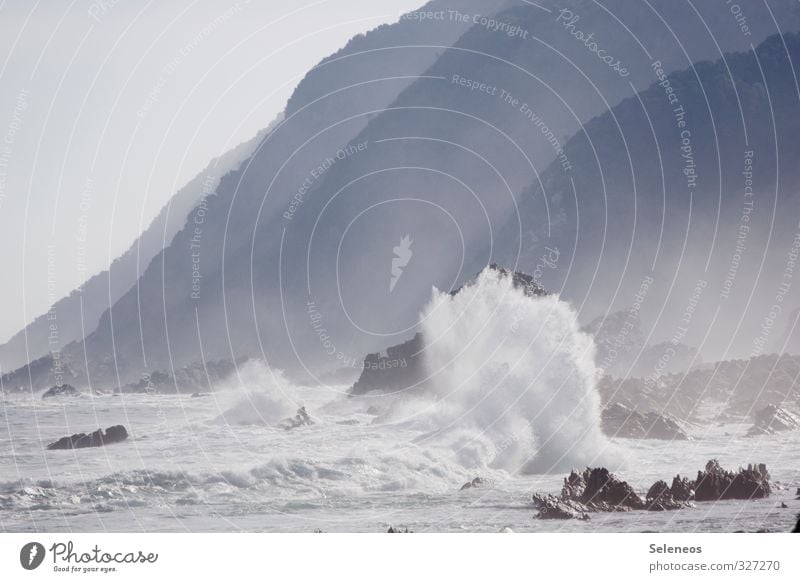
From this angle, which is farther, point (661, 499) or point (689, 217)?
point (689, 217)

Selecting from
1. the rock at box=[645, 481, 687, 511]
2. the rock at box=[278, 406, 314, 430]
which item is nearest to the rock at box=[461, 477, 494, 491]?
the rock at box=[645, 481, 687, 511]

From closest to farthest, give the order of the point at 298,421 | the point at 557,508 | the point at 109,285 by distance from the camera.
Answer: the point at 557,508, the point at 298,421, the point at 109,285

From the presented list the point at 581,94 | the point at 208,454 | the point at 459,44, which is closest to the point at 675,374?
the point at 581,94

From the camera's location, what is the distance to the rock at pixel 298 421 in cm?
1678

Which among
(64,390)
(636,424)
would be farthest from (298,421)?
(636,424)

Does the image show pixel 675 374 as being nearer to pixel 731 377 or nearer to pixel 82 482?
pixel 731 377

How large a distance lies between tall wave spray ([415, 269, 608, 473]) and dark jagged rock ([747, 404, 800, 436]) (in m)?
3.70

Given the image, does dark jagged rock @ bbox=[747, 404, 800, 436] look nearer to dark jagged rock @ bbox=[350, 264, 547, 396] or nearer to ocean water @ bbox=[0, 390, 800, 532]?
ocean water @ bbox=[0, 390, 800, 532]

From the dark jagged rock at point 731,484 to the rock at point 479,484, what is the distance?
11.9 feet

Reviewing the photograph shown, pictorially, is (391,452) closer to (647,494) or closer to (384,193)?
(647,494)

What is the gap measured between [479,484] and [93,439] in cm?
659

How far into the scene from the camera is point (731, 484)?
1683cm

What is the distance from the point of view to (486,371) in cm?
1739

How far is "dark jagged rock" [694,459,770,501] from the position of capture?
1659 cm
